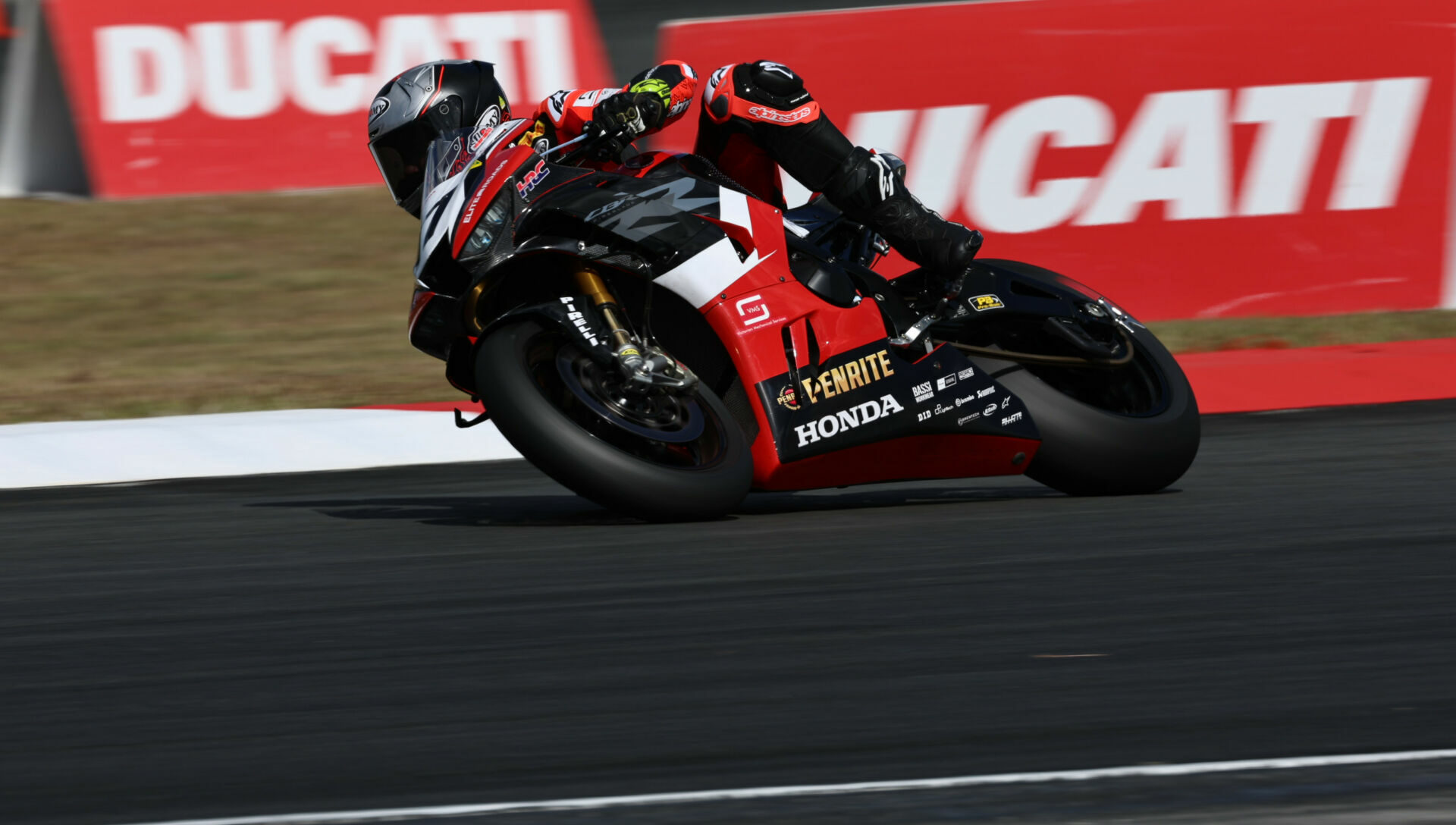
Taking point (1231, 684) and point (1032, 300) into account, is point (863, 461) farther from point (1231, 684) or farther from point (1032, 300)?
point (1231, 684)

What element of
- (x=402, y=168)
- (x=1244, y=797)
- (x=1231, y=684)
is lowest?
A: (x=402, y=168)

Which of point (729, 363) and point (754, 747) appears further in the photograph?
point (729, 363)

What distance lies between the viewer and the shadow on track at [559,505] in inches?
241

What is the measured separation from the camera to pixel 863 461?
19.0ft

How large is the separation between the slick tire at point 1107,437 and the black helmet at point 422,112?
1738mm

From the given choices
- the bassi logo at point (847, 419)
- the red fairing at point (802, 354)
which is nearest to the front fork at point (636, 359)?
the red fairing at point (802, 354)

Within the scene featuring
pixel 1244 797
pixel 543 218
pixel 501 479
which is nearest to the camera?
pixel 1244 797

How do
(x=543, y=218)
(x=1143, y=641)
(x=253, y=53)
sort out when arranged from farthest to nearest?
1. (x=253, y=53)
2. (x=543, y=218)
3. (x=1143, y=641)

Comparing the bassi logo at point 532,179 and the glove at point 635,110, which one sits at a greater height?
the glove at point 635,110

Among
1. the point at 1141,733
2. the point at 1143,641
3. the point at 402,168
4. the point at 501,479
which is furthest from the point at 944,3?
the point at 1141,733

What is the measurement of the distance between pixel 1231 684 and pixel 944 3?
316 inches

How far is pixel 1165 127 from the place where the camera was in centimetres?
1084

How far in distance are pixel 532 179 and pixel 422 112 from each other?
510mm

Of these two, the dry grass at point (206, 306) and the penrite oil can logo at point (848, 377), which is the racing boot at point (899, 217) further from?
the dry grass at point (206, 306)
